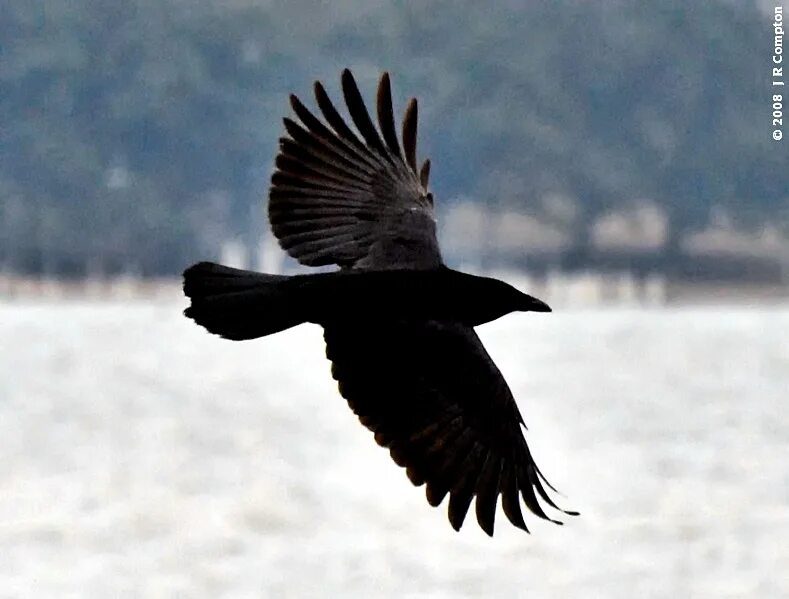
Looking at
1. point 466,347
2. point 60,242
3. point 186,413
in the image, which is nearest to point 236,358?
point 186,413

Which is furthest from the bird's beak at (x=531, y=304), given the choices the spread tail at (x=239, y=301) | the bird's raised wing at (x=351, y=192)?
the spread tail at (x=239, y=301)

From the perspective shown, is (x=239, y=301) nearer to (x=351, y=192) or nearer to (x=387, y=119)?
(x=351, y=192)

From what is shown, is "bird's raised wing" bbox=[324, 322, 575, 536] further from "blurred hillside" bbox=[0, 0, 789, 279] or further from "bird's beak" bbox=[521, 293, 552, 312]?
"blurred hillside" bbox=[0, 0, 789, 279]

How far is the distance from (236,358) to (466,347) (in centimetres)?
3421

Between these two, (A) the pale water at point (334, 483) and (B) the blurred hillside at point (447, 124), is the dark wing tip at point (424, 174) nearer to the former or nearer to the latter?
(A) the pale water at point (334, 483)

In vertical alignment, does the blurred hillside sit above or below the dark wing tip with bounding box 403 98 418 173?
above

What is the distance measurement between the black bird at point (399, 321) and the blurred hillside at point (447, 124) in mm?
41809

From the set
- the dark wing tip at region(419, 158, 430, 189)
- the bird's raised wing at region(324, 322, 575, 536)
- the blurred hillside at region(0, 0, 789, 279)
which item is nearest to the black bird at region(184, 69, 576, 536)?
the bird's raised wing at region(324, 322, 575, 536)

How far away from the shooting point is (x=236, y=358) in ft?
125

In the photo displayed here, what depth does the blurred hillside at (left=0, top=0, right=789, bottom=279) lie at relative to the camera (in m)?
49.9

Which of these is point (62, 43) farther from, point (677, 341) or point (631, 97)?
point (677, 341)

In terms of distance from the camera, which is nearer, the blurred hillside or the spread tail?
the spread tail

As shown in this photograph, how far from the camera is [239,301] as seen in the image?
3869 millimetres

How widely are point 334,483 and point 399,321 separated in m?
18.2
